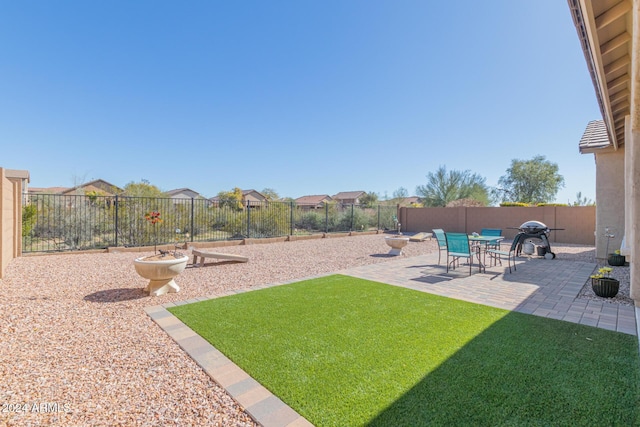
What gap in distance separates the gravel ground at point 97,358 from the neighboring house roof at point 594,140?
161 inches

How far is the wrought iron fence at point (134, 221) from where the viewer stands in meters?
9.09

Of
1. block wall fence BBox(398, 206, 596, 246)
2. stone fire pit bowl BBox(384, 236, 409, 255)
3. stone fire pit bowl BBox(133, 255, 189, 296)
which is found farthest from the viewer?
block wall fence BBox(398, 206, 596, 246)

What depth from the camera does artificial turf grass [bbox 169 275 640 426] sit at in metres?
1.91

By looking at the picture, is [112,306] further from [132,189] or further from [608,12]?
[132,189]

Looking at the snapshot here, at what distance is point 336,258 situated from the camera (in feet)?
28.9

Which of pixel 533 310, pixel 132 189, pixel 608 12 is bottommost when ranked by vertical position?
pixel 533 310

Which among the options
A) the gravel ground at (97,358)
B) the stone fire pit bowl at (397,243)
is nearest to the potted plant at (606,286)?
the gravel ground at (97,358)

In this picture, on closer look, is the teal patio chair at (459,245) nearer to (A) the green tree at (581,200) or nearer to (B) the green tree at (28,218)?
(B) the green tree at (28,218)

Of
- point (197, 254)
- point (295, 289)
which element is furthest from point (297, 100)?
point (295, 289)

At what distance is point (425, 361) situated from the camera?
8.41 feet

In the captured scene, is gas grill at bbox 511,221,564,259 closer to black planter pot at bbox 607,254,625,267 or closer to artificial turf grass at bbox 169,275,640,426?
black planter pot at bbox 607,254,625,267

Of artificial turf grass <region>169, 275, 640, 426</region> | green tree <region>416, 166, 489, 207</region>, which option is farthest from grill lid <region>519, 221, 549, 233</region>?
green tree <region>416, 166, 489, 207</region>

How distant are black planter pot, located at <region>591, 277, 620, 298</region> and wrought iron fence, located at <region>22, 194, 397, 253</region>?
9.13 meters

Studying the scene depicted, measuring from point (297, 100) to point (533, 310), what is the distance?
15.0 metres
